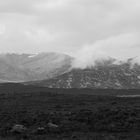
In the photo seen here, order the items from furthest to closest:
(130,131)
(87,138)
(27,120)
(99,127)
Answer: (27,120) < (99,127) < (130,131) < (87,138)

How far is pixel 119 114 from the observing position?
42719mm

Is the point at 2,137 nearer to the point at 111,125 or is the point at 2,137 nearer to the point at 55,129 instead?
the point at 55,129

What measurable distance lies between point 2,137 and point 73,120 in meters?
11.4

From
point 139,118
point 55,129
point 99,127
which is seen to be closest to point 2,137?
point 55,129

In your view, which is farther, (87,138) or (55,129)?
(55,129)

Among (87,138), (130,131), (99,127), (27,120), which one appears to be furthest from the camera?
(27,120)

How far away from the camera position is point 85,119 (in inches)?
1582

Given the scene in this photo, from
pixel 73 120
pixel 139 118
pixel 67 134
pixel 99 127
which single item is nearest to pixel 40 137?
pixel 67 134

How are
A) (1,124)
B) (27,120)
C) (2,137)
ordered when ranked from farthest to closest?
1. (27,120)
2. (1,124)
3. (2,137)

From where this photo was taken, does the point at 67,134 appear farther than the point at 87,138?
Yes

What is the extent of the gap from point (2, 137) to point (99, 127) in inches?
393

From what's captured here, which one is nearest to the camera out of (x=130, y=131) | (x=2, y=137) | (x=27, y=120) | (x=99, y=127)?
(x=2, y=137)

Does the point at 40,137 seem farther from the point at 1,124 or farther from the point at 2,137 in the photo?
the point at 1,124

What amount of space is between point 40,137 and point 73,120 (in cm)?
1099
